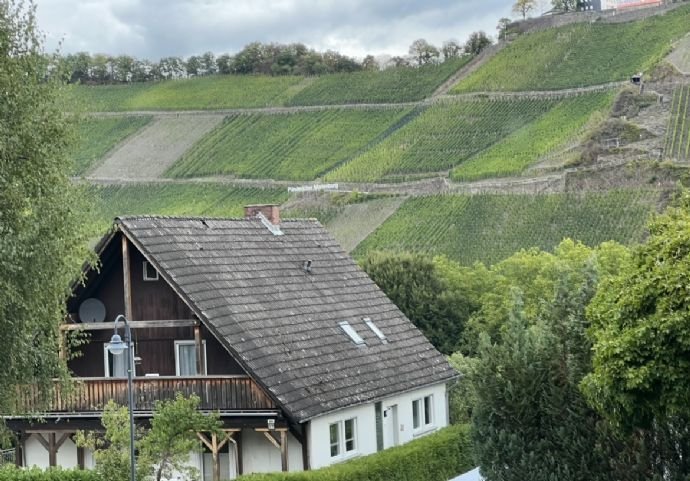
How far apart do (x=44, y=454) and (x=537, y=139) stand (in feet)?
245

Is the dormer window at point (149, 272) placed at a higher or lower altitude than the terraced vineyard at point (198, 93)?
lower

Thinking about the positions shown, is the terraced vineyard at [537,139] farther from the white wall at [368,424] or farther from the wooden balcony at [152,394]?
the wooden balcony at [152,394]

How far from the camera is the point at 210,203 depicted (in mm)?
109938

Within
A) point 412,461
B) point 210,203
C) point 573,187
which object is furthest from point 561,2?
point 412,461

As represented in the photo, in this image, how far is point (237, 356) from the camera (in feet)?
98.1

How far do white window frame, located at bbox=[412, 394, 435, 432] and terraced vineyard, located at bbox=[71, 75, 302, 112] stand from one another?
363 ft

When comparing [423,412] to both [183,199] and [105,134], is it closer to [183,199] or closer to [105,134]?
[183,199]

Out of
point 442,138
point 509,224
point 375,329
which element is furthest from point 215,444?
point 442,138

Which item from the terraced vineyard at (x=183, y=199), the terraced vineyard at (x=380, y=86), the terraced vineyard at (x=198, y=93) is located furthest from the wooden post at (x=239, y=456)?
the terraced vineyard at (x=198, y=93)

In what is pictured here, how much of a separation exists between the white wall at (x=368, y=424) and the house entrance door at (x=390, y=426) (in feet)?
0.35

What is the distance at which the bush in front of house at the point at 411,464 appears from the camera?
27.6 metres


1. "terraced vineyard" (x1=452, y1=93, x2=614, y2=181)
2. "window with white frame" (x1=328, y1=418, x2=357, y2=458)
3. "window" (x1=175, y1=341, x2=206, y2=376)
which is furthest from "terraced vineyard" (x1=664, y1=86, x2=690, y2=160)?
"window" (x1=175, y1=341, x2=206, y2=376)

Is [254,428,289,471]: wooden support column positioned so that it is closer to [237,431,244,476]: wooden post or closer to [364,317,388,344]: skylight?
[237,431,244,476]: wooden post

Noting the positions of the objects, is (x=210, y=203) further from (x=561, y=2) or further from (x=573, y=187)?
(x=561, y=2)
